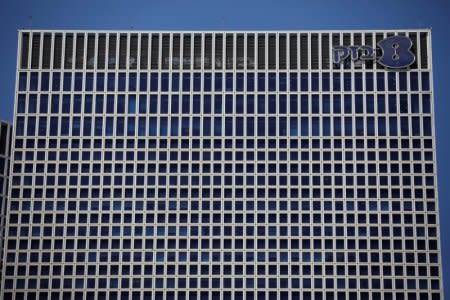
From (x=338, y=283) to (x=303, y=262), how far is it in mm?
7505

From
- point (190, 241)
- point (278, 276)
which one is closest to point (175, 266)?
point (190, 241)

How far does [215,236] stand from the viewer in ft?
653

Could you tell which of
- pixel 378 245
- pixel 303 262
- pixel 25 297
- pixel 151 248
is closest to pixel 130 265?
pixel 151 248

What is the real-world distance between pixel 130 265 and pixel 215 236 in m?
16.7

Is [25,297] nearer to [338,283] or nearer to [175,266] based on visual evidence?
[175,266]

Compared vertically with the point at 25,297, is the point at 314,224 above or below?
above

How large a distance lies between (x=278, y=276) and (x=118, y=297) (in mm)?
29844

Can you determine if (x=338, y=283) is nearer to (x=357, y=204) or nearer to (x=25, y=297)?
(x=357, y=204)

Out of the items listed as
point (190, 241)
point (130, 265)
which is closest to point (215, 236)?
point (190, 241)

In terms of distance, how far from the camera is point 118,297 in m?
196

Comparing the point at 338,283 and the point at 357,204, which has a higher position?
the point at 357,204

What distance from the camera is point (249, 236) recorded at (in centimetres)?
19912

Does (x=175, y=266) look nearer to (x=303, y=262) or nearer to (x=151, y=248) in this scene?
(x=151, y=248)

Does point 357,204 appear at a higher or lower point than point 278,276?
higher
